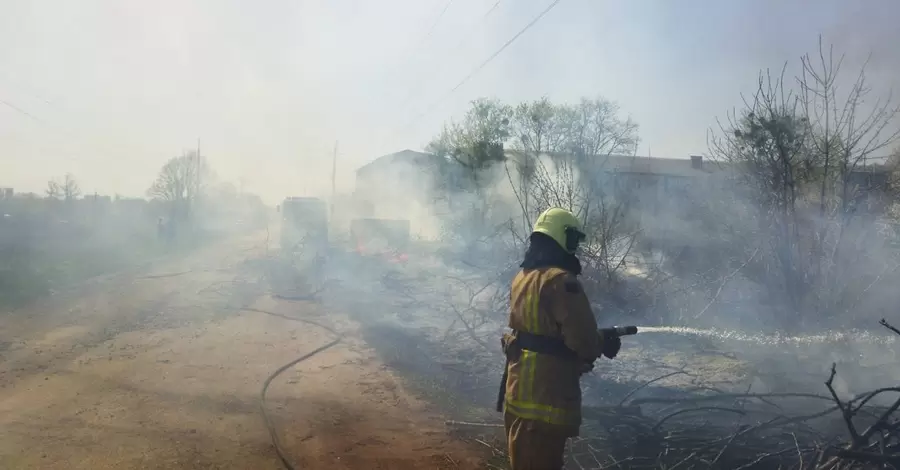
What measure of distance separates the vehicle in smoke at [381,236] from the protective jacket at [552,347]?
19393 millimetres

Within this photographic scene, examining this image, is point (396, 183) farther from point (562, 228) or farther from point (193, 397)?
point (562, 228)

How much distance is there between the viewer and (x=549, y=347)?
9.53ft

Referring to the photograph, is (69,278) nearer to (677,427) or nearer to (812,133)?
(677,427)

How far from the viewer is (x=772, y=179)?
27.1ft

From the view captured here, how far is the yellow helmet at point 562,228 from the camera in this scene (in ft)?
9.89

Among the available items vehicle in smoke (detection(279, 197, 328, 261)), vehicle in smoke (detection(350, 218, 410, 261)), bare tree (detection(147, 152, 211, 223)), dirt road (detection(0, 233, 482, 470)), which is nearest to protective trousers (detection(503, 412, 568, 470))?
dirt road (detection(0, 233, 482, 470))

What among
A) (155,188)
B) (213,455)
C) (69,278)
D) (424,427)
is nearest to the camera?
(213,455)

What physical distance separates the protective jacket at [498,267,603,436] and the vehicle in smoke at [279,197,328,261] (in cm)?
1811

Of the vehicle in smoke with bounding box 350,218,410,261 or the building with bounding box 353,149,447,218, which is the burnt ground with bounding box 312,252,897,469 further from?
the building with bounding box 353,149,447,218

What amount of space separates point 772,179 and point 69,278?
1613 cm

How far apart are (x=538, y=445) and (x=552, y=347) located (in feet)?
1.69

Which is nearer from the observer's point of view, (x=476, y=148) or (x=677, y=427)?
(x=677, y=427)

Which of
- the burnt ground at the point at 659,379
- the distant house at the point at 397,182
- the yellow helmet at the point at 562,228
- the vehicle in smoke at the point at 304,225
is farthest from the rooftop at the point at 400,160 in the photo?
the yellow helmet at the point at 562,228

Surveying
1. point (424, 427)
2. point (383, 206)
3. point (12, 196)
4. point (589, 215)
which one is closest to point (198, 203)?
point (12, 196)
